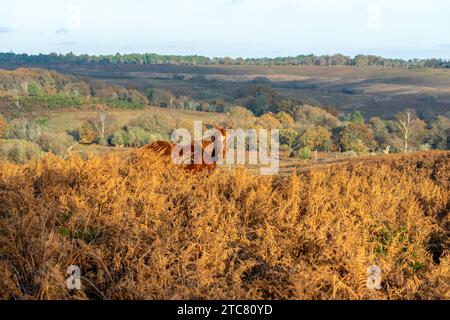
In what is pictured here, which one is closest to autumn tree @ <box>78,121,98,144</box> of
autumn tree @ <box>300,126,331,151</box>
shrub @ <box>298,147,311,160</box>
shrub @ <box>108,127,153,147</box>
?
shrub @ <box>108,127,153,147</box>

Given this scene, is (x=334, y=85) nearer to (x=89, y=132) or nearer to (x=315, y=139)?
(x=315, y=139)

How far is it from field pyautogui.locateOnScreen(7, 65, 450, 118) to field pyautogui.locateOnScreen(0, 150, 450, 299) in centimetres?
7090

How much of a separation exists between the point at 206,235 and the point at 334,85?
129212 mm

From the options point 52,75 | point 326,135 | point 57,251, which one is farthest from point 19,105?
point 57,251

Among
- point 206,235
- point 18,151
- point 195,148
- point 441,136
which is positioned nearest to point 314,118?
point 441,136

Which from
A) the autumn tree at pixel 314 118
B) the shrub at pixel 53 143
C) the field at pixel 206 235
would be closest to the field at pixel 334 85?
the autumn tree at pixel 314 118

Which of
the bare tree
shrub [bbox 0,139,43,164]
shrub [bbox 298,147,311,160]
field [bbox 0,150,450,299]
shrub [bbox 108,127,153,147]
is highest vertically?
field [bbox 0,150,450,299]

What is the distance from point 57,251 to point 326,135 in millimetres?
39913

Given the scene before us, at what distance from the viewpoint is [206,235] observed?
5.17m

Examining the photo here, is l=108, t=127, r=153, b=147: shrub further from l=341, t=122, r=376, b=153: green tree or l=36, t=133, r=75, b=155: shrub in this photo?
l=341, t=122, r=376, b=153: green tree

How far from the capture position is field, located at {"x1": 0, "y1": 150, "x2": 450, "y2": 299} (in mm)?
4262

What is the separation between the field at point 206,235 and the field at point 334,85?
70903 mm

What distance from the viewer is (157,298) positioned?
3.98m
